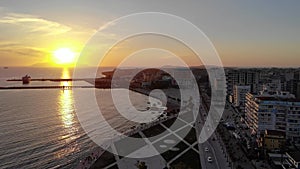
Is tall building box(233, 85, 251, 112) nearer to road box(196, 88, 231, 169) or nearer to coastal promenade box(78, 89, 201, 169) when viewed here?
coastal promenade box(78, 89, 201, 169)

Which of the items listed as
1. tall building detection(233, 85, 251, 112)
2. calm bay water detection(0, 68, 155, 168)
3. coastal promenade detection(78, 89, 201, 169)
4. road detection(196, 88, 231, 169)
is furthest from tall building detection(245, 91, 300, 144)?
tall building detection(233, 85, 251, 112)

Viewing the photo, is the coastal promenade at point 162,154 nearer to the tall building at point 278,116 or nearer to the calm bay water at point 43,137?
the calm bay water at point 43,137

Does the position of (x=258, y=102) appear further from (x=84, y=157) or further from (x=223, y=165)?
(x=84, y=157)

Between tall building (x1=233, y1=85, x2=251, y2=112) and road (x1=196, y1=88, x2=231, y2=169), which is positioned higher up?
tall building (x1=233, y1=85, x2=251, y2=112)

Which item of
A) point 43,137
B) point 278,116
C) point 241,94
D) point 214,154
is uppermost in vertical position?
point 241,94

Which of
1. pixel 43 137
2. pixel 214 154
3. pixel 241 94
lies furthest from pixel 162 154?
pixel 241 94

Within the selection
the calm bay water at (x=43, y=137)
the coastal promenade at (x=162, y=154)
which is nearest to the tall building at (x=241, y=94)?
the coastal promenade at (x=162, y=154)

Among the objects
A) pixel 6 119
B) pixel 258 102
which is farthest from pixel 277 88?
pixel 6 119

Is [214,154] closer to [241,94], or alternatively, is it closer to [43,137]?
[43,137]

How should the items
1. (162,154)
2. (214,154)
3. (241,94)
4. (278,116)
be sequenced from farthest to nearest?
(241,94)
(278,116)
(214,154)
(162,154)

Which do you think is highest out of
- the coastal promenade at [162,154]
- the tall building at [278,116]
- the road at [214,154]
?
the tall building at [278,116]

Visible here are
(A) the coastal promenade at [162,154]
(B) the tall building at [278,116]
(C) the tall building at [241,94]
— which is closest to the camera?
(A) the coastal promenade at [162,154]

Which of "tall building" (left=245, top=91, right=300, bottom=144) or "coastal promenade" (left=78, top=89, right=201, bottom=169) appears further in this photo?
"tall building" (left=245, top=91, right=300, bottom=144)
